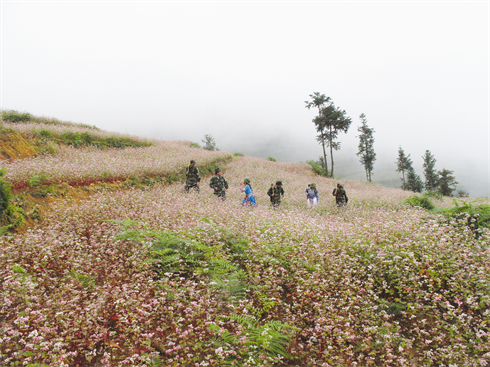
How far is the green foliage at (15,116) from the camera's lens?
19.6 meters

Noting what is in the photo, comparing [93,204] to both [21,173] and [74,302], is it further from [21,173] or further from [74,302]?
[74,302]

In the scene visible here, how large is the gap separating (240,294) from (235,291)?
0.11 meters

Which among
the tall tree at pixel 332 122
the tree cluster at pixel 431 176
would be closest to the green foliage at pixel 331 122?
the tall tree at pixel 332 122

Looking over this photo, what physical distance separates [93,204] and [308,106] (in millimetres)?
39111

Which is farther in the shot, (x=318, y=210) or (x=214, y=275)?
(x=318, y=210)

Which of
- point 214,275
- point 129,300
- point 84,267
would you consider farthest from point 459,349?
point 84,267

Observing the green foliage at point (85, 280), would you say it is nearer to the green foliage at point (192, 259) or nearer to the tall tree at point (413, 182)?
the green foliage at point (192, 259)

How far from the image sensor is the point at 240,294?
456 centimetres

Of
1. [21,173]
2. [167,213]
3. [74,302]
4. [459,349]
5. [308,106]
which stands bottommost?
[459,349]

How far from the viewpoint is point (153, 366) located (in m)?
3.13

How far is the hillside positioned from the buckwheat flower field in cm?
3

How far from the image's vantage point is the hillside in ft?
11.2

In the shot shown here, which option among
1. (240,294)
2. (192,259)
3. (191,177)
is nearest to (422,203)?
(191,177)

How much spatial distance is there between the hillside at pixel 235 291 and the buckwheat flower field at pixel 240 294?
0.03 metres
